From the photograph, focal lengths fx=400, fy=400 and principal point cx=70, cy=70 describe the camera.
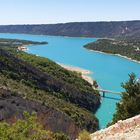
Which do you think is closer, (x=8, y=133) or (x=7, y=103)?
(x=8, y=133)

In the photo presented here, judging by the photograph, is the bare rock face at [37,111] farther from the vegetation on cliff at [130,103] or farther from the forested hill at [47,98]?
the vegetation on cliff at [130,103]

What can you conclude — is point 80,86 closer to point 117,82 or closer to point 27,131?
point 117,82

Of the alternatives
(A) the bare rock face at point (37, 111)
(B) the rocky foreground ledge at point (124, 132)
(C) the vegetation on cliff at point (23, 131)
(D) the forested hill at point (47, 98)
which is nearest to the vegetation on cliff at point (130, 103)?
(D) the forested hill at point (47, 98)

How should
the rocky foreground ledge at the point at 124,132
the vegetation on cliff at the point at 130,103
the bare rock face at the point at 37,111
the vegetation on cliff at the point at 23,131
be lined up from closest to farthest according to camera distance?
the vegetation on cliff at the point at 23,131, the rocky foreground ledge at the point at 124,132, the vegetation on cliff at the point at 130,103, the bare rock face at the point at 37,111

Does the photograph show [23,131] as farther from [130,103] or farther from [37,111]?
[37,111]

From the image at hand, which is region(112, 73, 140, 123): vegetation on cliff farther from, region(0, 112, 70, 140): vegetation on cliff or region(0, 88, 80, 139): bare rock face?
region(0, 112, 70, 140): vegetation on cliff

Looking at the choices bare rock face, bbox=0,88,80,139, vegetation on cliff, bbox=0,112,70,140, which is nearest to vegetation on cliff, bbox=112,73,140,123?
bare rock face, bbox=0,88,80,139

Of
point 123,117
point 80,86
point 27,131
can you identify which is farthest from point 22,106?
point 80,86

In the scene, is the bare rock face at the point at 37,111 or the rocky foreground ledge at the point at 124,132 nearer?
the rocky foreground ledge at the point at 124,132

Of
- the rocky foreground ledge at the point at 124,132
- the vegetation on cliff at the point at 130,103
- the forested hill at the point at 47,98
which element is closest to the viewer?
the rocky foreground ledge at the point at 124,132
